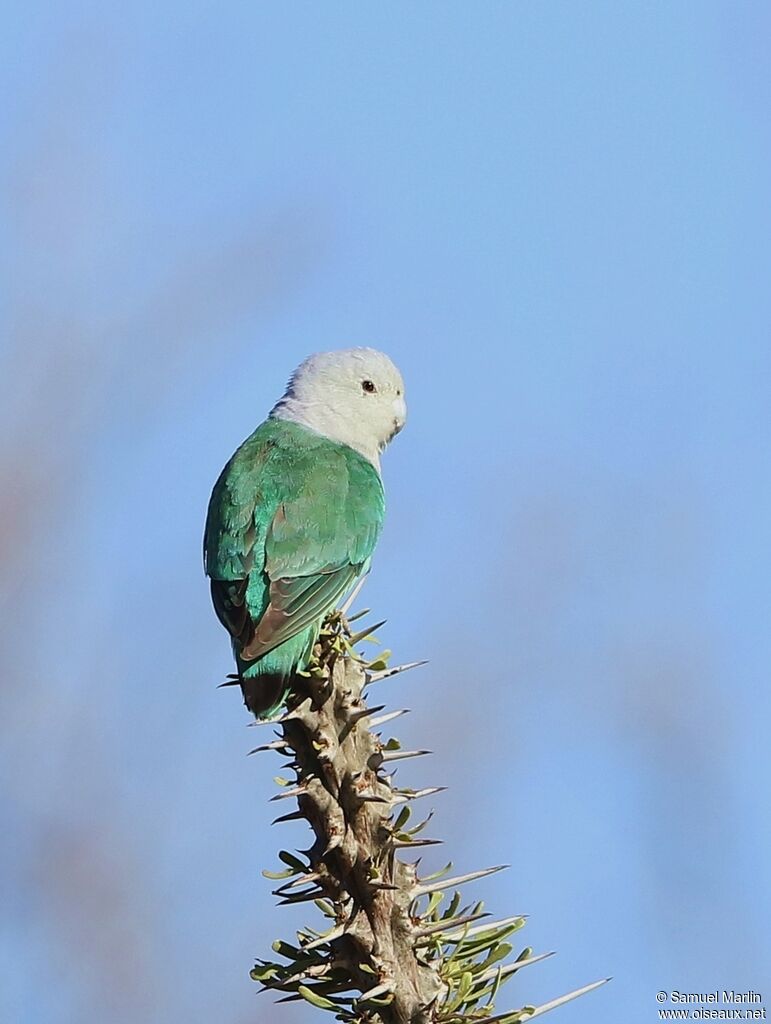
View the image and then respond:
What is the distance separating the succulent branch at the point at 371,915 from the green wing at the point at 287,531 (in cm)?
112

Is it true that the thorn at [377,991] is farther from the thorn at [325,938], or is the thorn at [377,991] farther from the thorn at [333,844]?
the thorn at [333,844]

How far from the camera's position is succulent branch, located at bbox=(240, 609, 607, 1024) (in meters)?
2.01

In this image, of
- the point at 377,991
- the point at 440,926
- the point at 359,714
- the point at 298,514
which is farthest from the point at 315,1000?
the point at 298,514

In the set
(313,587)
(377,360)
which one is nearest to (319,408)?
(377,360)

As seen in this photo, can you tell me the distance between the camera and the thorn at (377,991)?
1939mm

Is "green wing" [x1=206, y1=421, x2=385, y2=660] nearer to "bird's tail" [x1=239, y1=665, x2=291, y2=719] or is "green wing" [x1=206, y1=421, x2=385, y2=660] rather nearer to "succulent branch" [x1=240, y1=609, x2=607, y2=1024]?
"bird's tail" [x1=239, y1=665, x2=291, y2=719]

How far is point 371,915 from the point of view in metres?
2.16

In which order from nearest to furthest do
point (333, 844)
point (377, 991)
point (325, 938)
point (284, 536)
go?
point (377, 991)
point (325, 938)
point (333, 844)
point (284, 536)

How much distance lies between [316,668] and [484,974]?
97 cm

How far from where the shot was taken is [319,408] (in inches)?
231

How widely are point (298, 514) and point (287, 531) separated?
15 centimetres

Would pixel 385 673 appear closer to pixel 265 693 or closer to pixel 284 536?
pixel 265 693

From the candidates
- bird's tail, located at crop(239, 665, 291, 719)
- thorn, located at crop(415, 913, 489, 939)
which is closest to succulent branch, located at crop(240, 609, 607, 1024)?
thorn, located at crop(415, 913, 489, 939)

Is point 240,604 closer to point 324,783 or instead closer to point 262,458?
point 262,458
